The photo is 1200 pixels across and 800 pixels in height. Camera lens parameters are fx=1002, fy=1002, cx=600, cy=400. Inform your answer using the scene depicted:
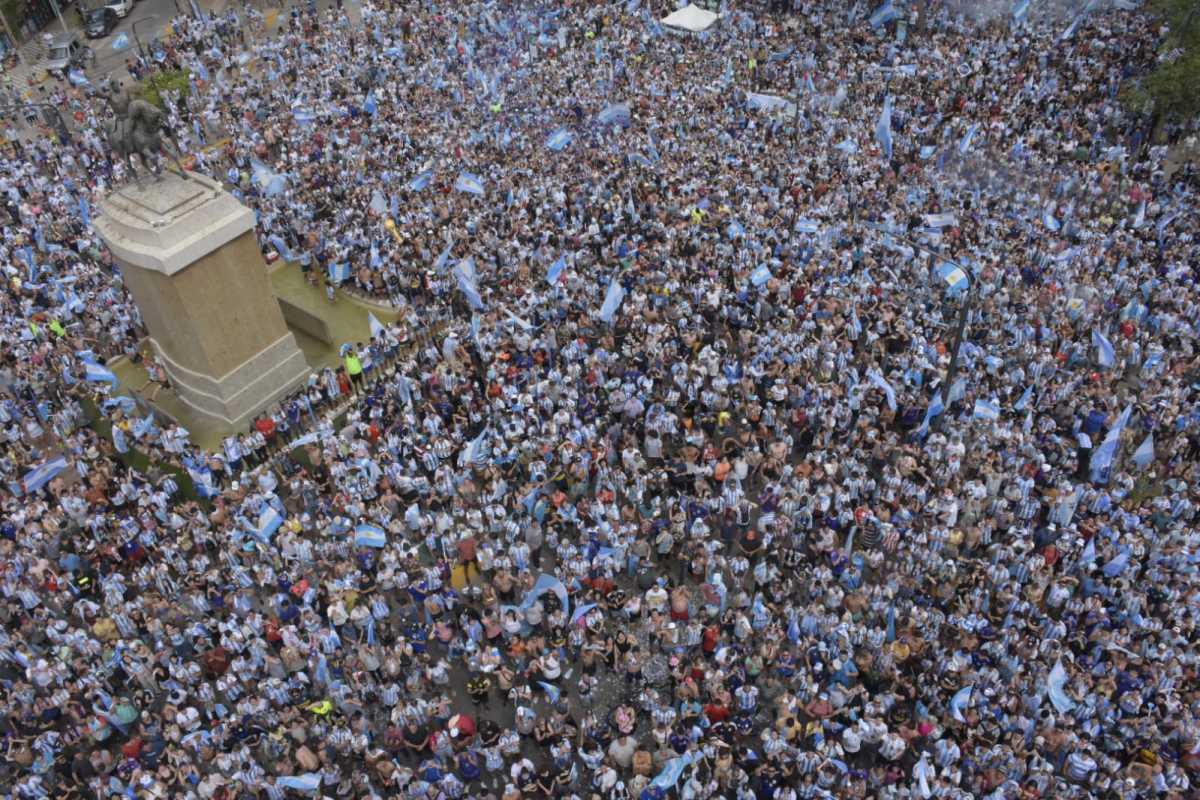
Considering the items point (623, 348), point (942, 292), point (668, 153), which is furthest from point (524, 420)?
point (668, 153)

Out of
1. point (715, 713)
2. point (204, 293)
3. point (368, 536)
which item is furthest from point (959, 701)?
point (204, 293)

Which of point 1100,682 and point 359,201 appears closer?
point 1100,682

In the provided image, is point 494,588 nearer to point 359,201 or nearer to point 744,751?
point 744,751

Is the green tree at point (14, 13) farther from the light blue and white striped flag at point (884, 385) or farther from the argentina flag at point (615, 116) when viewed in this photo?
the light blue and white striped flag at point (884, 385)

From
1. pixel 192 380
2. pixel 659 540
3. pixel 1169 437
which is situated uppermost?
pixel 192 380

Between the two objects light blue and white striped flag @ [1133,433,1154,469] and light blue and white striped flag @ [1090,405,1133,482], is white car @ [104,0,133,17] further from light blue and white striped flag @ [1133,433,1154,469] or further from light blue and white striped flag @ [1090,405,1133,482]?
light blue and white striped flag @ [1133,433,1154,469]

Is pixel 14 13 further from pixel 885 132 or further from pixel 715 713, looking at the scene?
pixel 715 713

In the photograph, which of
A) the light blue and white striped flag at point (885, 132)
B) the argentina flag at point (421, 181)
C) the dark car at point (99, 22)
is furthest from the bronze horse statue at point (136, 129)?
the dark car at point (99, 22)
